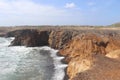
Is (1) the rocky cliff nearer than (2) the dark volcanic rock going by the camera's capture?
Yes

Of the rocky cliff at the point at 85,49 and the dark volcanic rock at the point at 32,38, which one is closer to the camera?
the rocky cliff at the point at 85,49

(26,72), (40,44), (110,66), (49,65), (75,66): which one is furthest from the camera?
(40,44)

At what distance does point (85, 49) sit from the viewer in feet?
119

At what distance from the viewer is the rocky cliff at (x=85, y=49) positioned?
17.2 meters

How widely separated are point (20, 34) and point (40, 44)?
659 centimetres

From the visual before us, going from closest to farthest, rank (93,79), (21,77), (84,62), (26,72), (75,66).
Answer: (93,79), (84,62), (75,66), (21,77), (26,72)

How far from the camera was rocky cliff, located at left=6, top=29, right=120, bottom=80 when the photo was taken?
17237mm

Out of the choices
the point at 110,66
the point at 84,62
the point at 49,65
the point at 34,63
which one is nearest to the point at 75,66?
the point at 84,62

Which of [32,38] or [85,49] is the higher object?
[85,49]

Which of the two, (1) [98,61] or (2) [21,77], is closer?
(1) [98,61]

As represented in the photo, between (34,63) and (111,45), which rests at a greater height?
(111,45)

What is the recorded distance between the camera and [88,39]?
3694 centimetres

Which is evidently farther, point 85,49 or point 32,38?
point 32,38

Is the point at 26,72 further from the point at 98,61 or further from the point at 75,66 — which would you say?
the point at 98,61
